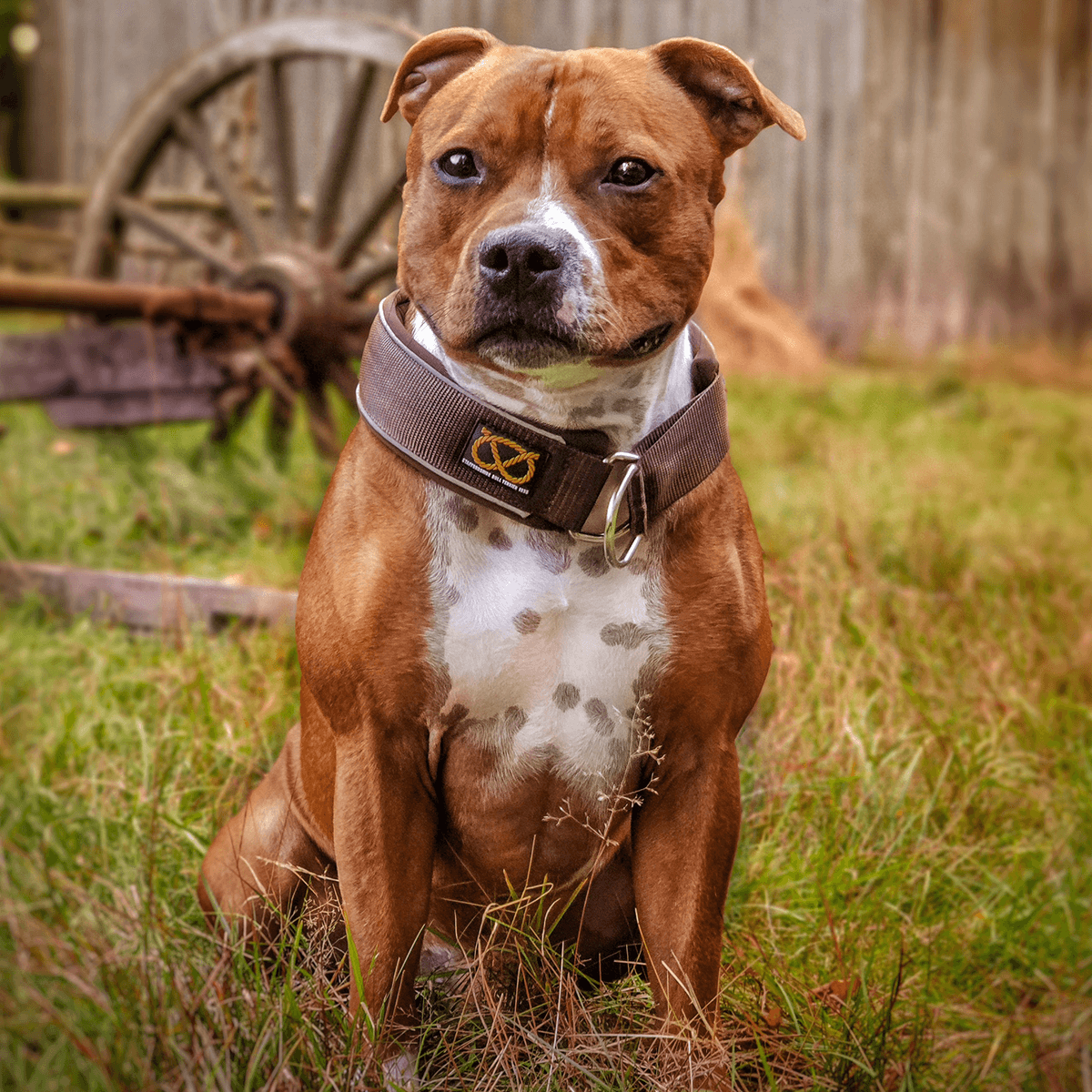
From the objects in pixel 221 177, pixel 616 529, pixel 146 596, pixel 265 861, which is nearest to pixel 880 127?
pixel 221 177

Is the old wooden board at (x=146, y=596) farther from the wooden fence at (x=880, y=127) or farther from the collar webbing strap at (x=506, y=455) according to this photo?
the wooden fence at (x=880, y=127)

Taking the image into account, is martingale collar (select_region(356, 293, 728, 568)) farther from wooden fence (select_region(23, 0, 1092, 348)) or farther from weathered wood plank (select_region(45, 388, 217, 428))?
wooden fence (select_region(23, 0, 1092, 348))

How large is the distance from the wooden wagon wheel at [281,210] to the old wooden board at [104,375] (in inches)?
6.5

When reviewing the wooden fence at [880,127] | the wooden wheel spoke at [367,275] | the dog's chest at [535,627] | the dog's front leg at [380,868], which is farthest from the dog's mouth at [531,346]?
the wooden fence at [880,127]

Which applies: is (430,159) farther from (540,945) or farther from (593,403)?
(540,945)

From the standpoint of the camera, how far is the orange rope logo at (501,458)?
4.91 ft

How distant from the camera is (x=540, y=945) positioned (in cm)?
157

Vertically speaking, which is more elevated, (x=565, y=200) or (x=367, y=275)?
(x=565, y=200)

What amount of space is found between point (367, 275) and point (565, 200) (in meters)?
2.39

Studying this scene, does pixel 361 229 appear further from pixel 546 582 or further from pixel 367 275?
pixel 546 582

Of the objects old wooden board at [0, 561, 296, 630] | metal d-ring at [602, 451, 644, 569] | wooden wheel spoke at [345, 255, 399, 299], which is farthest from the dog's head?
wooden wheel spoke at [345, 255, 399, 299]

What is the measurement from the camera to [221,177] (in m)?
4.02

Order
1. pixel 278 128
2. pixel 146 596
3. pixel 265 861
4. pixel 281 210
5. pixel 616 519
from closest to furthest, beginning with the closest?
1. pixel 616 519
2. pixel 265 861
3. pixel 146 596
4. pixel 278 128
5. pixel 281 210

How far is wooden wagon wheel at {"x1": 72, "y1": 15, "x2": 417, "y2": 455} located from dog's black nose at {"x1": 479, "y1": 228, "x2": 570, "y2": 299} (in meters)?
2.19
